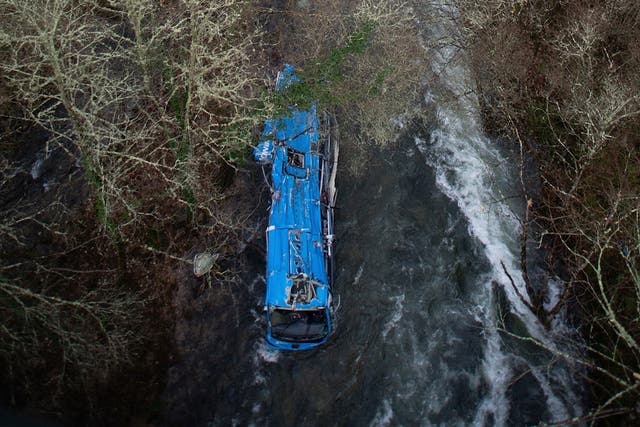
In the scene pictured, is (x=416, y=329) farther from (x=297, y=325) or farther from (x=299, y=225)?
(x=299, y=225)

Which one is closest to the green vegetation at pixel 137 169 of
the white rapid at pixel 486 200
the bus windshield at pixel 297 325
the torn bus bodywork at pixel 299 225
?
the torn bus bodywork at pixel 299 225

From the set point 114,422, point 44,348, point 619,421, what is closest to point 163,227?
point 44,348

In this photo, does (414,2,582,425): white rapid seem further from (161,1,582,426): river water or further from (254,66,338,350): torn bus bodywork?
(254,66,338,350): torn bus bodywork

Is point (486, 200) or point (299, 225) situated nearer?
point (299, 225)

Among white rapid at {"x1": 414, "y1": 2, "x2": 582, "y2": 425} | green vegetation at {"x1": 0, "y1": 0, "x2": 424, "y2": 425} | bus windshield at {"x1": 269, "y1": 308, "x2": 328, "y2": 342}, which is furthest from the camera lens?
bus windshield at {"x1": 269, "y1": 308, "x2": 328, "y2": 342}

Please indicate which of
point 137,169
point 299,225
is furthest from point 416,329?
point 137,169

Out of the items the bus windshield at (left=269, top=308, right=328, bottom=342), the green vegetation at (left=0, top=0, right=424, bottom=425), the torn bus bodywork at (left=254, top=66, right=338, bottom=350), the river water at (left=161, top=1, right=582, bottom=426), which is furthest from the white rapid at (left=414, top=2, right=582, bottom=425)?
the bus windshield at (left=269, top=308, right=328, bottom=342)
